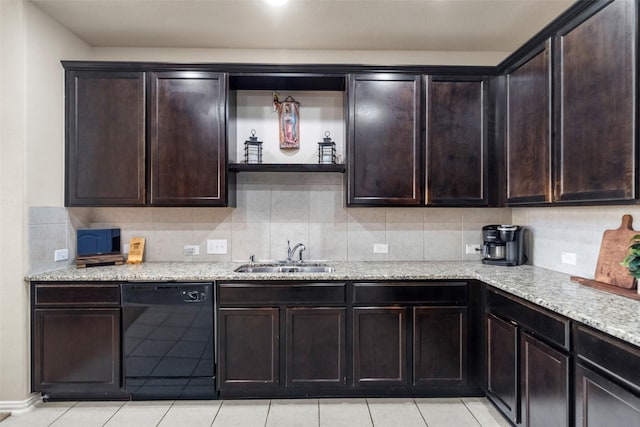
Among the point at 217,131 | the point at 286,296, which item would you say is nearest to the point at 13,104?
the point at 217,131

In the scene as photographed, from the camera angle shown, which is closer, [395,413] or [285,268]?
[395,413]

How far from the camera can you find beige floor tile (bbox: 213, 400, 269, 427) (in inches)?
85.7

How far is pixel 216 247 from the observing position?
2.99m

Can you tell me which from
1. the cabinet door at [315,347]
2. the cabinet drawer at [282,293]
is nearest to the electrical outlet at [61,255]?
the cabinet drawer at [282,293]

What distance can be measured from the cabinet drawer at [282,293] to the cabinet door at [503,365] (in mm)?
1019

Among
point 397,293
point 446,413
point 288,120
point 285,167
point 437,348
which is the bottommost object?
point 446,413

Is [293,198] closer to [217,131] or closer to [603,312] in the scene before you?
[217,131]

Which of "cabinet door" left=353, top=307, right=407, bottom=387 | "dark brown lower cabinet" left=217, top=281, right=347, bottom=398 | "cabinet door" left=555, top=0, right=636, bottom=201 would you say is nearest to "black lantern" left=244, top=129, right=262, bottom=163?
"dark brown lower cabinet" left=217, top=281, right=347, bottom=398

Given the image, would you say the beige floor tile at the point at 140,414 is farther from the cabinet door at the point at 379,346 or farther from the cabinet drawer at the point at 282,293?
the cabinet door at the point at 379,346

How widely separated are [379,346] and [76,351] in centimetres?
213

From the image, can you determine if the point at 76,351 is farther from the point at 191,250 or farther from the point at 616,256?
the point at 616,256

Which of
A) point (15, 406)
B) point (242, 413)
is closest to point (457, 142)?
point (242, 413)

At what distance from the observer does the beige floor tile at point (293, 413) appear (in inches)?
85.6

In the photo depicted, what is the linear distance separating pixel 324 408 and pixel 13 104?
300 centimetres
